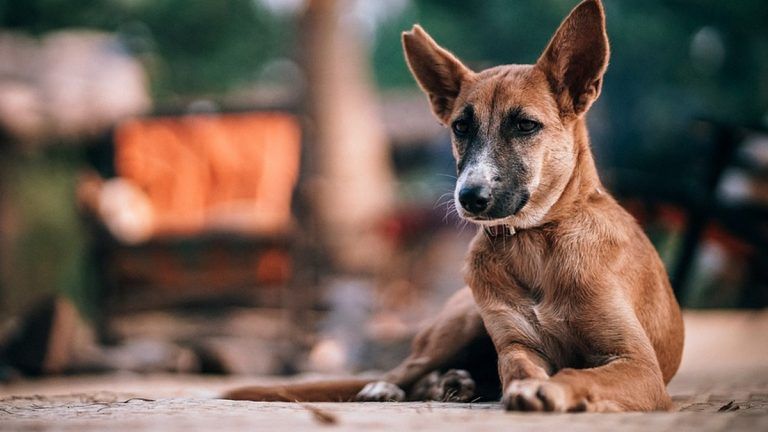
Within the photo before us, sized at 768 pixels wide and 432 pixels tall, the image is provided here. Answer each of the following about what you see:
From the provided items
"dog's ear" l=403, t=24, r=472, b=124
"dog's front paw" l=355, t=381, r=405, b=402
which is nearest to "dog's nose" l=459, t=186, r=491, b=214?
"dog's ear" l=403, t=24, r=472, b=124

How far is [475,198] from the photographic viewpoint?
371 cm

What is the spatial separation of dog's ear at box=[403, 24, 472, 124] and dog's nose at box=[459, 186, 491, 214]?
35.3 inches

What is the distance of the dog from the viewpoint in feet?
12.0

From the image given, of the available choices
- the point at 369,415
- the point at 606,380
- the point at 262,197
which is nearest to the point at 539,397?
the point at 606,380

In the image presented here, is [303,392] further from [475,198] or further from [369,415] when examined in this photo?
[475,198]

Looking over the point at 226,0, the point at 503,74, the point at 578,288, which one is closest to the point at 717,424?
the point at 578,288

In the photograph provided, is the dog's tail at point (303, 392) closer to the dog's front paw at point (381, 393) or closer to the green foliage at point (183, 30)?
the dog's front paw at point (381, 393)

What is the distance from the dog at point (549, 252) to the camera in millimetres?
3672

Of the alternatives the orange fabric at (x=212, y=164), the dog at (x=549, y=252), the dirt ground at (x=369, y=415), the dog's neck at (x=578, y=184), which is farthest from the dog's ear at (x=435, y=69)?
the orange fabric at (x=212, y=164)

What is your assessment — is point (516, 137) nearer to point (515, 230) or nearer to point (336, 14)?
point (515, 230)

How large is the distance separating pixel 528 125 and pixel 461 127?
0.33 meters

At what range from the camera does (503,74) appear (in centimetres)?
419

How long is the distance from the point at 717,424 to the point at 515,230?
53.4 inches

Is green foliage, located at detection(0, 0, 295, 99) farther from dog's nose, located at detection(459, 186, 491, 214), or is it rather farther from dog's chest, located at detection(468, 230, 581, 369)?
dog's nose, located at detection(459, 186, 491, 214)
